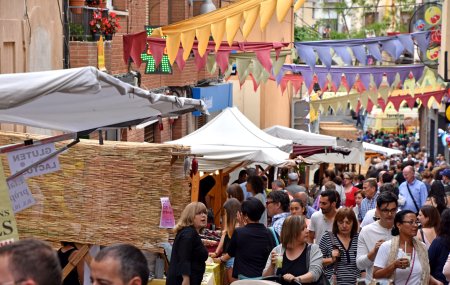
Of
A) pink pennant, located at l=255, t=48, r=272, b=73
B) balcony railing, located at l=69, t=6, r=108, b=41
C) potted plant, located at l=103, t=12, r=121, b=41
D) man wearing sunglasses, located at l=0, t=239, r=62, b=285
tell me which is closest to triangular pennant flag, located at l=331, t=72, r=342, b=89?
pink pennant, located at l=255, t=48, r=272, b=73

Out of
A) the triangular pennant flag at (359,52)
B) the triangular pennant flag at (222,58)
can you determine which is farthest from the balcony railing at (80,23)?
the triangular pennant flag at (359,52)

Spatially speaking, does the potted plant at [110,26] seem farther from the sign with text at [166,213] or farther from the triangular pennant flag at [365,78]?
the triangular pennant flag at [365,78]

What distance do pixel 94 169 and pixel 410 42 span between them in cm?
1191

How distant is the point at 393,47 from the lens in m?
21.2

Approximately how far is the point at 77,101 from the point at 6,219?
1.11 meters

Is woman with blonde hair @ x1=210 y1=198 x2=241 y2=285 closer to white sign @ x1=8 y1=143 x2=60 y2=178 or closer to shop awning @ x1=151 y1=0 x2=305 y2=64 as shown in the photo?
shop awning @ x1=151 y1=0 x2=305 y2=64

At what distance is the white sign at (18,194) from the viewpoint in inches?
334

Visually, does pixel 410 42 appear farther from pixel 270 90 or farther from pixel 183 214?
pixel 270 90

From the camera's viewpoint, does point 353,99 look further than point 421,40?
Yes

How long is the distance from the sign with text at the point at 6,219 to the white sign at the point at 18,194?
0.67 meters

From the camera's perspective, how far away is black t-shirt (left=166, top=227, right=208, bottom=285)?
1083 cm

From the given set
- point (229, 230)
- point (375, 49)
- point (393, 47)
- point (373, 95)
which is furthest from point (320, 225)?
point (373, 95)

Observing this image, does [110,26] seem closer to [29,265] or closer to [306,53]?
[306,53]

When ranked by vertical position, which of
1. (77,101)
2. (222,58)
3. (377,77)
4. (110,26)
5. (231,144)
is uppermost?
(110,26)
